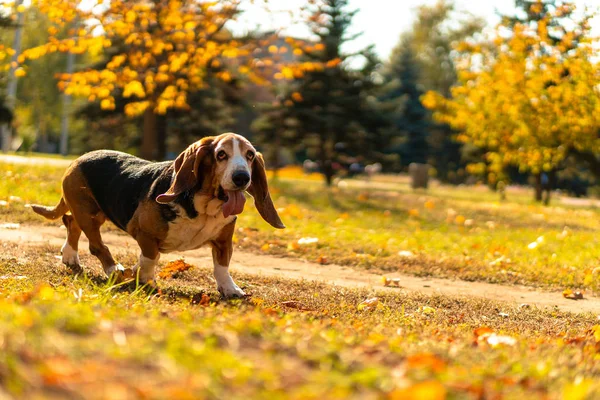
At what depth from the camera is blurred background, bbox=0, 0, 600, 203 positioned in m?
13.9

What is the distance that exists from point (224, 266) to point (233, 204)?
63cm

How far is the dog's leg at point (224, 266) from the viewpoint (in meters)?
6.19

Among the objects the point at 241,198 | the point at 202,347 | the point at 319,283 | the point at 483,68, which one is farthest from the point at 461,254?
the point at 483,68

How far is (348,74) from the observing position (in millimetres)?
29531

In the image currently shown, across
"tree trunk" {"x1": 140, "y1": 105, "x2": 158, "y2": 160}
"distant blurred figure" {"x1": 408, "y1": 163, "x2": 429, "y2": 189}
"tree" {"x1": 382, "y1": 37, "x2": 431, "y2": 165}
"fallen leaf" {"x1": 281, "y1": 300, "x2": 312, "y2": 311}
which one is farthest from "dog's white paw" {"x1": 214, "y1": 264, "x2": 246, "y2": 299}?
"tree" {"x1": 382, "y1": 37, "x2": 431, "y2": 165}

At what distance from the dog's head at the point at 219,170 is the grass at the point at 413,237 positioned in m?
3.56

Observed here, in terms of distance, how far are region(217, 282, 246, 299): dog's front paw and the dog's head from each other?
666 millimetres

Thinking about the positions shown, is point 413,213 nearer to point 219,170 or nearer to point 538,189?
point 219,170

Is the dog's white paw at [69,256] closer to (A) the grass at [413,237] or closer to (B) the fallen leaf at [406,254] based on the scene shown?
(A) the grass at [413,237]

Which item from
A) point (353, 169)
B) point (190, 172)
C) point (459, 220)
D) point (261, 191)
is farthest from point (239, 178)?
point (353, 169)

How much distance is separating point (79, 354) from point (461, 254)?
28.3ft

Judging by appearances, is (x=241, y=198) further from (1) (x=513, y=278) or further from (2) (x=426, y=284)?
(1) (x=513, y=278)

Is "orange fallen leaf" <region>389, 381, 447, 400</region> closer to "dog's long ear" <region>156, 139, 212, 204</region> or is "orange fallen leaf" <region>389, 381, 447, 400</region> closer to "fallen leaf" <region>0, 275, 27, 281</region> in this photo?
"dog's long ear" <region>156, 139, 212, 204</region>

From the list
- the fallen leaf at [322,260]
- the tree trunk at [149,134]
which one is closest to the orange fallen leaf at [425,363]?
the fallen leaf at [322,260]
